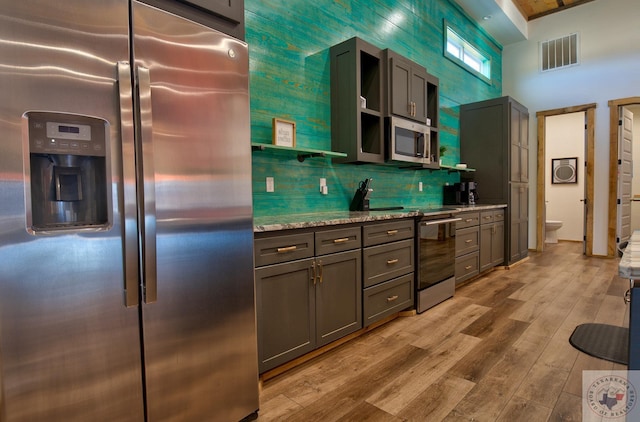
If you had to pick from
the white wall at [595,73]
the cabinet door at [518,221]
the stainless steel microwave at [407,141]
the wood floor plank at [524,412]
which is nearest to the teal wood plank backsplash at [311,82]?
the stainless steel microwave at [407,141]

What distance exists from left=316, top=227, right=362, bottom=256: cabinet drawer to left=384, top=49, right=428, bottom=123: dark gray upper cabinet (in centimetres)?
147

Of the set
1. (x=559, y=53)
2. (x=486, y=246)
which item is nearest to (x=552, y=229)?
(x=559, y=53)

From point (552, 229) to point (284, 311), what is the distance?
6.98m

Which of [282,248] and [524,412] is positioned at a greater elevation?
[282,248]

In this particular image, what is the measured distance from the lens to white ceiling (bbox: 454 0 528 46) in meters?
4.92

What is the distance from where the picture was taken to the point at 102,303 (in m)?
1.18

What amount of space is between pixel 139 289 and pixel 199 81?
89cm

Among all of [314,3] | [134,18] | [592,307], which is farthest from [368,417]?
[314,3]

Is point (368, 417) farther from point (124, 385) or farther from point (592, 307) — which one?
point (592, 307)

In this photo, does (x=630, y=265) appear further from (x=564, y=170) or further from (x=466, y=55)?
(x=564, y=170)

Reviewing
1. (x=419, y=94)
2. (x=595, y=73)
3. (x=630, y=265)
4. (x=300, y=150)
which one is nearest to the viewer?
(x=630, y=265)

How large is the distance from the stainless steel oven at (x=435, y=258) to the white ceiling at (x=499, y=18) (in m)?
3.54

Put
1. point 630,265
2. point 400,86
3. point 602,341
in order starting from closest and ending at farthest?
1. point 630,265
2. point 602,341
3. point 400,86

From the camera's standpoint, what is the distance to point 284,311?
1.99 metres
